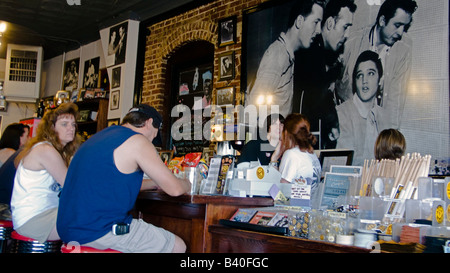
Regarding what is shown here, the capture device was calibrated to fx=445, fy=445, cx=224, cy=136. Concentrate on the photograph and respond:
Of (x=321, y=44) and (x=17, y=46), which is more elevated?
(x=17, y=46)

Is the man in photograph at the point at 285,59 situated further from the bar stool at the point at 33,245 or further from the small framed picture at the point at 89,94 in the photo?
the small framed picture at the point at 89,94

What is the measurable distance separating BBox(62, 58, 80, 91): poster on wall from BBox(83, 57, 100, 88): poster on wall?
410 mm

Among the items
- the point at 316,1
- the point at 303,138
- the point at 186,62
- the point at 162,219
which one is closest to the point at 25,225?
the point at 162,219

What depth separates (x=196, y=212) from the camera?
2.76m

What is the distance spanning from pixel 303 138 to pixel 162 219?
4.53ft

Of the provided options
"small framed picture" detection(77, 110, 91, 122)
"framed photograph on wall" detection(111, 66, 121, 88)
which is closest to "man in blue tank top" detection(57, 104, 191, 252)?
"framed photograph on wall" detection(111, 66, 121, 88)

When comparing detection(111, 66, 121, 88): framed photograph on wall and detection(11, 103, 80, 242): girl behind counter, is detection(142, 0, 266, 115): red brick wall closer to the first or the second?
detection(111, 66, 121, 88): framed photograph on wall

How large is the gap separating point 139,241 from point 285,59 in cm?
325

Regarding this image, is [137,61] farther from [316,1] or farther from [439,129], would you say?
[439,129]

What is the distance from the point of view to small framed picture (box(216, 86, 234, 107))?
5.61 m

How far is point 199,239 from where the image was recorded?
8.89 feet

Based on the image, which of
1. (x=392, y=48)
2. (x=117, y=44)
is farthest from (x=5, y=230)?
(x=117, y=44)

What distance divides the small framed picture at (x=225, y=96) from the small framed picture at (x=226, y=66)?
147 millimetres

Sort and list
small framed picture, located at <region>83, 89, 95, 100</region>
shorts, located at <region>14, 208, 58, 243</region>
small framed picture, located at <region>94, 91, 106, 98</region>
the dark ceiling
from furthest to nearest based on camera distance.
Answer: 1. small framed picture, located at <region>83, 89, 95, 100</region>
2. small framed picture, located at <region>94, 91, 106, 98</region>
3. the dark ceiling
4. shorts, located at <region>14, 208, 58, 243</region>
